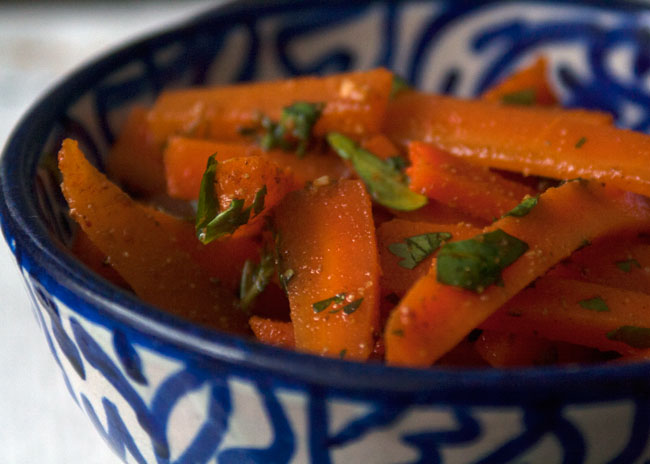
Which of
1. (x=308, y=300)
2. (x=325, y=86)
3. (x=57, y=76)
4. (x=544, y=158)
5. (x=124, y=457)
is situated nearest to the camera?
(x=308, y=300)

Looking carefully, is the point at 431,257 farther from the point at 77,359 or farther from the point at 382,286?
the point at 77,359

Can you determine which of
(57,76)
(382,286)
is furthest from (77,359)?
(57,76)

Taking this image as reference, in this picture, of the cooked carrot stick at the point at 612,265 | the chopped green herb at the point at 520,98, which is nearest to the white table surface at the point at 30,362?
the cooked carrot stick at the point at 612,265

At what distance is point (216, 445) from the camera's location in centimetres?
87

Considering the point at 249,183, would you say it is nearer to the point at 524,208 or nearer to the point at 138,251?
the point at 138,251

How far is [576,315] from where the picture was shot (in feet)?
3.08

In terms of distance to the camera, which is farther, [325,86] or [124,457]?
[325,86]

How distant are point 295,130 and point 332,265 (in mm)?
408

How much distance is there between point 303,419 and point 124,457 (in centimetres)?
41

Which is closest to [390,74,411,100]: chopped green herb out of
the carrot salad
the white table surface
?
the carrot salad

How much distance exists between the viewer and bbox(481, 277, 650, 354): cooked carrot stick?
941 mm

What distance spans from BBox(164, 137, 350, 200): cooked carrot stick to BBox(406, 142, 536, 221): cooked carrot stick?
176 millimetres

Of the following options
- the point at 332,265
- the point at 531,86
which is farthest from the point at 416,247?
the point at 531,86

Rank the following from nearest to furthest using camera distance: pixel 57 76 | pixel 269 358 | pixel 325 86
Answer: pixel 269 358 < pixel 325 86 < pixel 57 76
